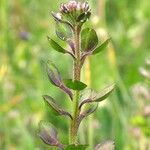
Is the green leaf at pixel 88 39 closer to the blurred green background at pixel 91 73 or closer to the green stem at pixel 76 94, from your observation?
the green stem at pixel 76 94

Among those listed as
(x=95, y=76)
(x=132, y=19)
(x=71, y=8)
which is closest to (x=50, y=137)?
(x=71, y=8)

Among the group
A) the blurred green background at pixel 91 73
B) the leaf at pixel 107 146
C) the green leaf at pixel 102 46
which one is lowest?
the leaf at pixel 107 146

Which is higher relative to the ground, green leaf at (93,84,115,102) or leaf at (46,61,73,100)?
leaf at (46,61,73,100)

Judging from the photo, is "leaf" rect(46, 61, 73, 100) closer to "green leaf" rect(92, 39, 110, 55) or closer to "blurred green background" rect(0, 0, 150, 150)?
"green leaf" rect(92, 39, 110, 55)

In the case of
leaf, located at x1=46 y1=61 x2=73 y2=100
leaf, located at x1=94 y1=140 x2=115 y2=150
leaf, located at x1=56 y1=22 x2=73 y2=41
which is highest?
leaf, located at x1=56 y1=22 x2=73 y2=41

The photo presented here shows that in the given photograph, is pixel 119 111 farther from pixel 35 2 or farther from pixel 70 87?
pixel 35 2

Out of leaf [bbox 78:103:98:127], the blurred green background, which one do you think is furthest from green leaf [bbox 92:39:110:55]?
the blurred green background

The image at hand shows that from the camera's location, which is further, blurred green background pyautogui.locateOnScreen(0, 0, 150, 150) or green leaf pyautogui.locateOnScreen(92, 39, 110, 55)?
blurred green background pyautogui.locateOnScreen(0, 0, 150, 150)

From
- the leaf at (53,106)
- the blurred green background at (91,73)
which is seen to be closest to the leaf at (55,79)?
the leaf at (53,106)
